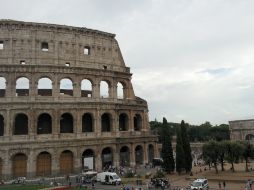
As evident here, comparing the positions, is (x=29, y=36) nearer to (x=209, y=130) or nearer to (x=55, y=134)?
(x=55, y=134)

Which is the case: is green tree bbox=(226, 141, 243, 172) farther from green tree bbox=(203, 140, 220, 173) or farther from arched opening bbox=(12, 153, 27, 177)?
arched opening bbox=(12, 153, 27, 177)

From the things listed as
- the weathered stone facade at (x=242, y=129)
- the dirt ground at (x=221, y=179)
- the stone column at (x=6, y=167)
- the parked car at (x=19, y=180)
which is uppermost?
the weathered stone facade at (x=242, y=129)

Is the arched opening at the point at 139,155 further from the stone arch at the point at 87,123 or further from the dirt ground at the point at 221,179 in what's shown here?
the dirt ground at the point at 221,179

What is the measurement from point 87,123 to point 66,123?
3.07 meters

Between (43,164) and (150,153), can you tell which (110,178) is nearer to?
(43,164)

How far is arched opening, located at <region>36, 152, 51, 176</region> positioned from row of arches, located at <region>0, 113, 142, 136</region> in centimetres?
296

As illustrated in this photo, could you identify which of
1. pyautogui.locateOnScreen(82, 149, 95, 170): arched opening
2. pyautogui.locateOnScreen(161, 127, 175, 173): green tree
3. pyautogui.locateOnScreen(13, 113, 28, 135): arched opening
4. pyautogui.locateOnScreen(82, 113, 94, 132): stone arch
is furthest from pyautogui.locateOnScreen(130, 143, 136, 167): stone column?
pyautogui.locateOnScreen(13, 113, 28, 135): arched opening

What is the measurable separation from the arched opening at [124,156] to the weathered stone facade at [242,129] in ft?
83.2

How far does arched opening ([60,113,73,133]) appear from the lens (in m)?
43.5

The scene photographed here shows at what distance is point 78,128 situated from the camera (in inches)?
1683

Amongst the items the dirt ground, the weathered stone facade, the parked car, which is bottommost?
the dirt ground

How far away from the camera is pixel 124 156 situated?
1882 inches

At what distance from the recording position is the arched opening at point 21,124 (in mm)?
41281

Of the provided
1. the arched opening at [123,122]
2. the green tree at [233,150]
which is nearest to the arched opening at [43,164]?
the arched opening at [123,122]
